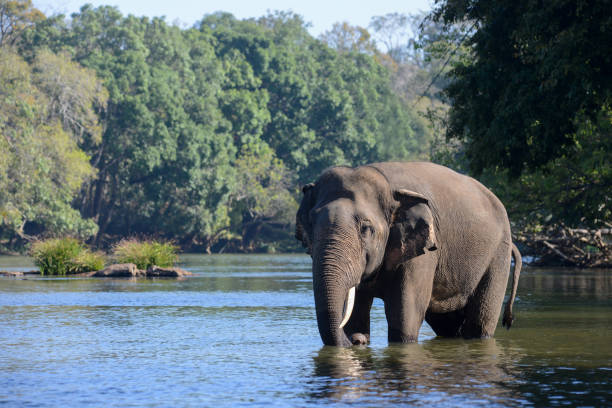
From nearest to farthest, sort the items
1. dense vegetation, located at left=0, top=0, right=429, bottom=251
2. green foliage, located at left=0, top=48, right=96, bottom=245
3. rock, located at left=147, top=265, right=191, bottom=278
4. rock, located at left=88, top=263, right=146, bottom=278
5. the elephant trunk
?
1. the elephant trunk
2. rock, located at left=88, top=263, right=146, bottom=278
3. rock, located at left=147, top=265, right=191, bottom=278
4. green foliage, located at left=0, top=48, right=96, bottom=245
5. dense vegetation, located at left=0, top=0, right=429, bottom=251

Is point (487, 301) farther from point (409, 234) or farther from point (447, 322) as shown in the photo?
point (409, 234)

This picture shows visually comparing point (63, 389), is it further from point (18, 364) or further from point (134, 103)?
point (134, 103)

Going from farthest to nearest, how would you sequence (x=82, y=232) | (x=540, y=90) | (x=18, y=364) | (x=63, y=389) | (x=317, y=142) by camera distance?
1. (x=317, y=142)
2. (x=82, y=232)
3. (x=540, y=90)
4. (x=18, y=364)
5. (x=63, y=389)

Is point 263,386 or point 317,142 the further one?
point 317,142

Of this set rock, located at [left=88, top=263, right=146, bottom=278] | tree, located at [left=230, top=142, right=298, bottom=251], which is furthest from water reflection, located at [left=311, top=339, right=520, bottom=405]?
tree, located at [left=230, top=142, right=298, bottom=251]

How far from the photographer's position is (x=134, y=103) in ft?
228

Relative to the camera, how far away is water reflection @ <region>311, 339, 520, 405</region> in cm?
856

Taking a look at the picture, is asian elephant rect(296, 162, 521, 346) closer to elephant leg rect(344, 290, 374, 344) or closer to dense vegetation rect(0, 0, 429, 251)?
elephant leg rect(344, 290, 374, 344)

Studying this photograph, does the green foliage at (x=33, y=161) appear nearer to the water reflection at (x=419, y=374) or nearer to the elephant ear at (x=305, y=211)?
the elephant ear at (x=305, y=211)

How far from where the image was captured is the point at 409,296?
11.1m

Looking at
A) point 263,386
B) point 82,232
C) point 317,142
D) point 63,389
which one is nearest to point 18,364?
point 63,389

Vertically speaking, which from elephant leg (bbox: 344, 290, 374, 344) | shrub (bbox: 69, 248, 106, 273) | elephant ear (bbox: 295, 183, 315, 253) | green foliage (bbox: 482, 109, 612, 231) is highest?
green foliage (bbox: 482, 109, 612, 231)

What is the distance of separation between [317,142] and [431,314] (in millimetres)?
74958

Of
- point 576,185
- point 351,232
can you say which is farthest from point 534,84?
point 576,185
